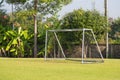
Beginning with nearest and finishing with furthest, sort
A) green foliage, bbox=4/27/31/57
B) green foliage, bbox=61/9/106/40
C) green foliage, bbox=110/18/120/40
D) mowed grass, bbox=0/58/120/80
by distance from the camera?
mowed grass, bbox=0/58/120/80 → green foliage, bbox=61/9/106/40 → green foliage, bbox=4/27/31/57 → green foliage, bbox=110/18/120/40

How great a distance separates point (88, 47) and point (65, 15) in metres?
4.04

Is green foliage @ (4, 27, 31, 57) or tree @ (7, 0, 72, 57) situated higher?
tree @ (7, 0, 72, 57)

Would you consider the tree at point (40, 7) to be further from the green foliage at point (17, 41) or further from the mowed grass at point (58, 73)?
the mowed grass at point (58, 73)

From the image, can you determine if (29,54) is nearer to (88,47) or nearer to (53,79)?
(88,47)

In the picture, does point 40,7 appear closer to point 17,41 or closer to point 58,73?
point 17,41

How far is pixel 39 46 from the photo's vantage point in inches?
1581

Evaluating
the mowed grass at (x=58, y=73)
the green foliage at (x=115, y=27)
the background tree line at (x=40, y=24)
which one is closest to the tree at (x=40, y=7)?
the background tree line at (x=40, y=24)

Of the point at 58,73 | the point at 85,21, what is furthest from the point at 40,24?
the point at 58,73

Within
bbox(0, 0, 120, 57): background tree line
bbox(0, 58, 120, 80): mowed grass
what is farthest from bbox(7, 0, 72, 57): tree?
bbox(0, 58, 120, 80): mowed grass

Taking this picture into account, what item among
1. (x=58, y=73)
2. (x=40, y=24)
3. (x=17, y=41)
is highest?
(x=40, y=24)

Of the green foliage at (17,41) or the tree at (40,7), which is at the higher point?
the tree at (40,7)

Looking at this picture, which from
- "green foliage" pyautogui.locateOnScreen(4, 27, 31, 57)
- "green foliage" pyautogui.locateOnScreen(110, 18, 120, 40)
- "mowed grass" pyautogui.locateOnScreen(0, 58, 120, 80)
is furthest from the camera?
"green foliage" pyautogui.locateOnScreen(110, 18, 120, 40)

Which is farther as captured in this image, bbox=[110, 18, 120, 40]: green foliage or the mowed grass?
bbox=[110, 18, 120, 40]: green foliage

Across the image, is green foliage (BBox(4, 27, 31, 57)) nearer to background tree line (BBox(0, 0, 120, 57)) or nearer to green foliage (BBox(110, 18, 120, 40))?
background tree line (BBox(0, 0, 120, 57))
